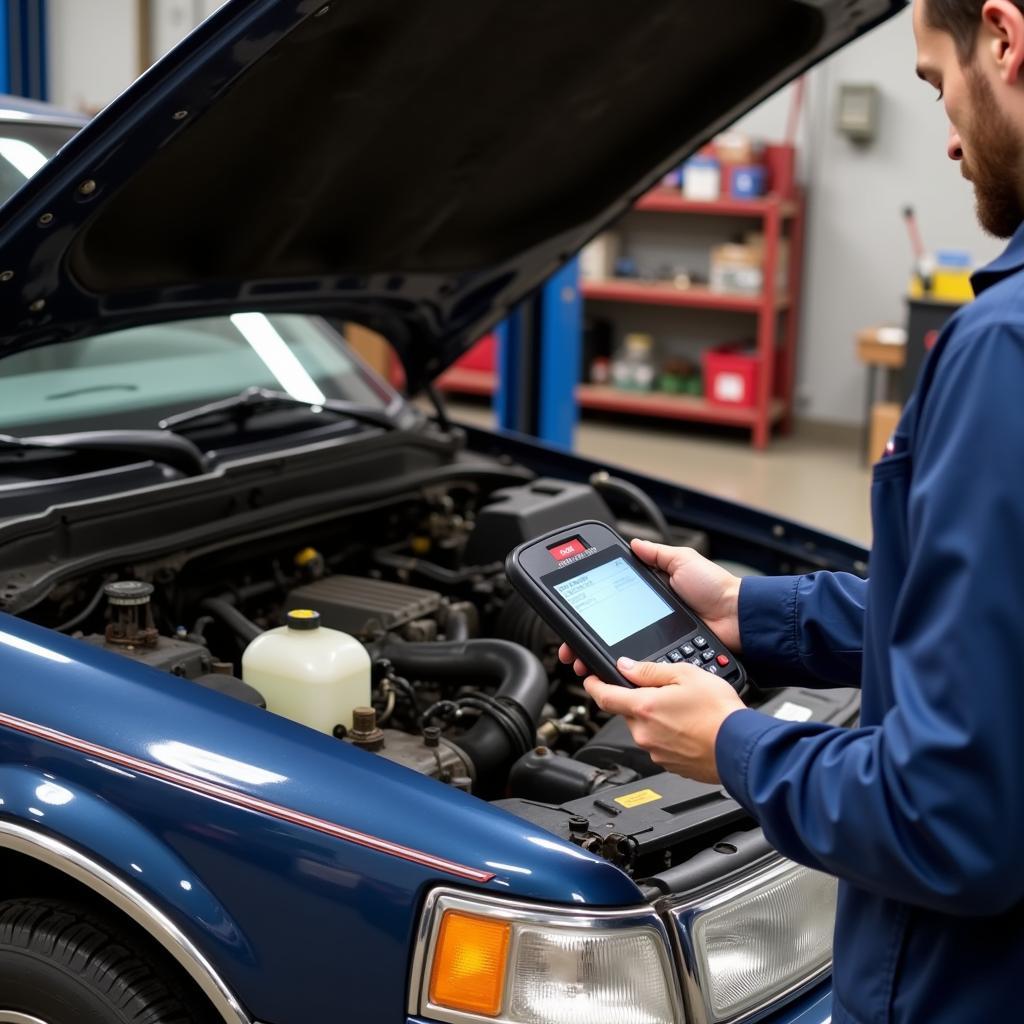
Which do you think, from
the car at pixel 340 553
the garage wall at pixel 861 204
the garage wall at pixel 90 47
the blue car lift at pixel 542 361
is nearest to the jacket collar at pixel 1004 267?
the car at pixel 340 553

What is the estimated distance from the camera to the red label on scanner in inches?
62.1

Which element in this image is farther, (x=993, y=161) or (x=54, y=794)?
(x=54, y=794)

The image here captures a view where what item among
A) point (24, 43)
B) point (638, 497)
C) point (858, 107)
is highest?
point (24, 43)

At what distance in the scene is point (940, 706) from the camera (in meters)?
1.00

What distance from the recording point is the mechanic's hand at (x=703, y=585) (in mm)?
1585

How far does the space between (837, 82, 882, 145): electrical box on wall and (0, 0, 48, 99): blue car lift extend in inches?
161

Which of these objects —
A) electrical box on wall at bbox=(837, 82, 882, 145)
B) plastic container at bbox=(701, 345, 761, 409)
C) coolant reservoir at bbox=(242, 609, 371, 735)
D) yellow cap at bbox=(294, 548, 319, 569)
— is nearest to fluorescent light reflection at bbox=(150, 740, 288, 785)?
coolant reservoir at bbox=(242, 609, 371, 735)

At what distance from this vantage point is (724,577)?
5.27 feet

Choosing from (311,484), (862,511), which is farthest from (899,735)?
(862,511)

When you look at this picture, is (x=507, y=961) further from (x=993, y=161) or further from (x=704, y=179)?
(x=704, y=179)

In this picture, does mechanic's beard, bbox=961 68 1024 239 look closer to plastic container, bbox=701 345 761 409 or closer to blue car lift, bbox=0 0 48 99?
plastic container, bbox=701 345 761 409

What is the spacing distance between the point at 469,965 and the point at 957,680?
67 centimetres

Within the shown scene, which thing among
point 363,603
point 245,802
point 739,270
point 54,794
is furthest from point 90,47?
point 245,802

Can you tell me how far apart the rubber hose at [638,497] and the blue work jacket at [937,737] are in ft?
5.20
